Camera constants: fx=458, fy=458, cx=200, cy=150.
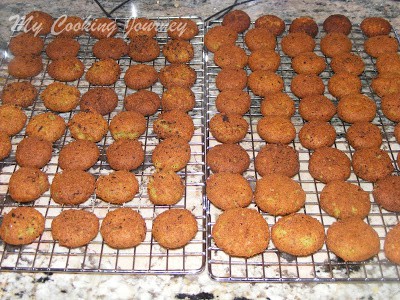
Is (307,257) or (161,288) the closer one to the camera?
(161,288)

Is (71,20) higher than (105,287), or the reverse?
(71,20)

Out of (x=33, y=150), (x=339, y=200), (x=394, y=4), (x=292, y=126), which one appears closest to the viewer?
(x=339, y=200)

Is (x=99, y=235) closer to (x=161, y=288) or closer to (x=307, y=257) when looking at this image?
(x=161, y=288)

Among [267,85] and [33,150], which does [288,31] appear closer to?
[267,85]

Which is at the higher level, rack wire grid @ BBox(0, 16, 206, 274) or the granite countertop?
rack wire grid @ BBox(0, 16, 206, 274)

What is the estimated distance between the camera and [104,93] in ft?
8.80

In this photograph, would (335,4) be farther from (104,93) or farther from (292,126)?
(104,93)

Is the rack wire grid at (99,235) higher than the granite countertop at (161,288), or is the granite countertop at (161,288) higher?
the rack wire grid at (99,235)

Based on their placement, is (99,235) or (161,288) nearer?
(161,288)

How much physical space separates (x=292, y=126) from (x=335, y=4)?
59.6 inches

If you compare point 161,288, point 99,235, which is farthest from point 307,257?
point 99,235

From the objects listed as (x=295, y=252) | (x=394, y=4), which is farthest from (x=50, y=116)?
(x=394, y=4)

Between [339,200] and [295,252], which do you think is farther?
[339,200]

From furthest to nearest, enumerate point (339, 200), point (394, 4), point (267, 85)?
point (394, 4) → point (267, 85) → point (339, 200)
